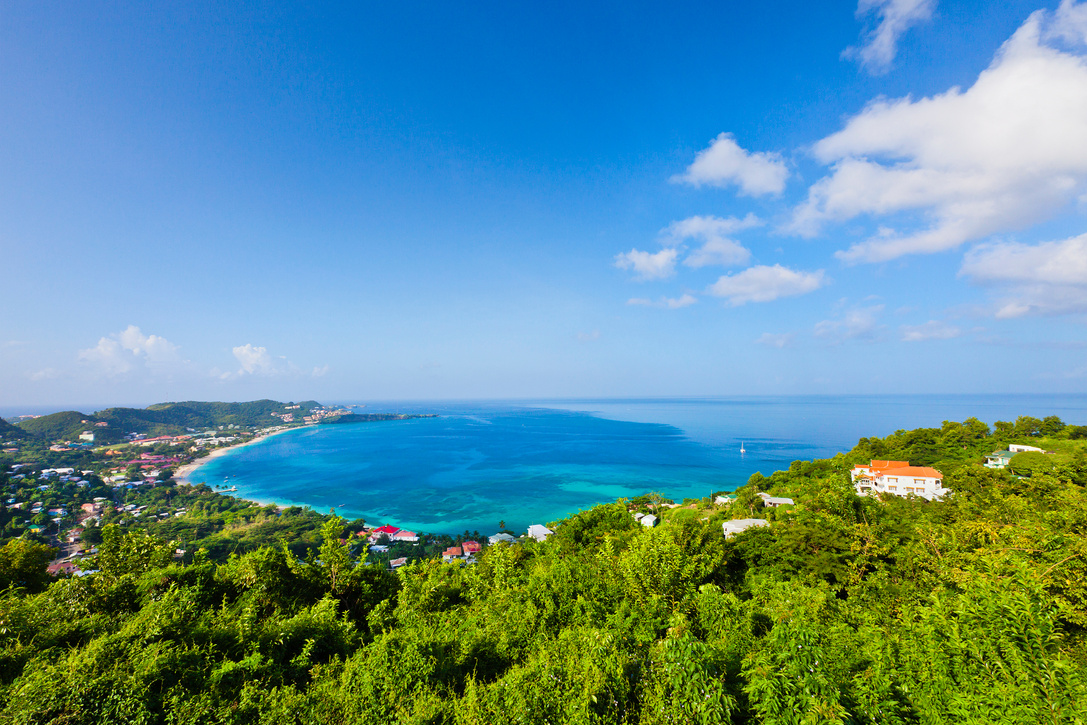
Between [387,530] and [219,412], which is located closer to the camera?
[387,530]

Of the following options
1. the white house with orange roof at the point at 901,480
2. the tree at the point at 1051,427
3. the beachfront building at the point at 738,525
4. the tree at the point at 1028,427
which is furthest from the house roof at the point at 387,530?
the tree at the point at 1051,427

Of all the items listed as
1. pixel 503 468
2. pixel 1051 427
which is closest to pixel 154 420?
pixel 503 468

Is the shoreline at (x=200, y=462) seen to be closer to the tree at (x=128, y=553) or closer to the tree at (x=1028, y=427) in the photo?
the tree at (x=128, y=553)

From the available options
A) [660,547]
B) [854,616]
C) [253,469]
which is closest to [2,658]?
[660,547]

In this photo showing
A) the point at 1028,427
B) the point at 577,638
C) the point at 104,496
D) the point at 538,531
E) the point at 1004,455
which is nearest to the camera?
the point at 577,638

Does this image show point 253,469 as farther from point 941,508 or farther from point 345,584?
point 941,508

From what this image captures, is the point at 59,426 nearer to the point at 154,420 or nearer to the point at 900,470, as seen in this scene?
the point at 154,420
